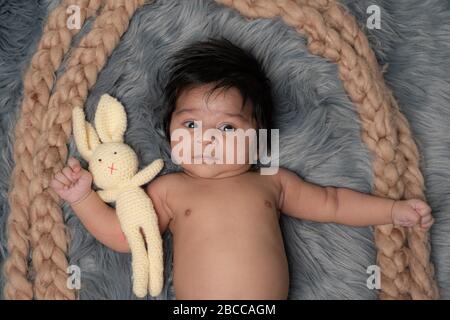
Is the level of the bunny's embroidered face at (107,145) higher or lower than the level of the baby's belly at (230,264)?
higher

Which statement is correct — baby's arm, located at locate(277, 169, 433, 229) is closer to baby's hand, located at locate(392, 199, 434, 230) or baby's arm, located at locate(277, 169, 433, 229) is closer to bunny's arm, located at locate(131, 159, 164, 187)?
baby's hand, located at locate(392, 199, 434, 230)

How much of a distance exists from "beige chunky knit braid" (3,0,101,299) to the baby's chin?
0.34 m

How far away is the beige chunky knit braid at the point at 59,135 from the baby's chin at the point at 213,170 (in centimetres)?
30

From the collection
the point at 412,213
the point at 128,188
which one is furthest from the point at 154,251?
the point at 412,213

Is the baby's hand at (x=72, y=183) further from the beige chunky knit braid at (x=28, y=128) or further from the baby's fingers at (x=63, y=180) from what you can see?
the beige chunky knit braid at (x=28, y=128)

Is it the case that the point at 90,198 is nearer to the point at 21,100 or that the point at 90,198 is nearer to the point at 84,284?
the point at 84,284

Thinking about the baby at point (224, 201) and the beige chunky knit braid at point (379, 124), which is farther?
the beige chunky knit braid at point (379, 124)

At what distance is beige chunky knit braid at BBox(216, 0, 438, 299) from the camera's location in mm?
1455

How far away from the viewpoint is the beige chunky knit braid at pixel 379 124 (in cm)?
146

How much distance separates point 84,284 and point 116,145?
1.09 ft

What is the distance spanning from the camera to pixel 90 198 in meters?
1.42

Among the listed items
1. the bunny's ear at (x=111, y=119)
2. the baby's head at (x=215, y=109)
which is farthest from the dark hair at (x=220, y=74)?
the bunny's ear at (x=111, y=119)

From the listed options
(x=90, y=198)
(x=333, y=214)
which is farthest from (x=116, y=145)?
(x=333, y=214)

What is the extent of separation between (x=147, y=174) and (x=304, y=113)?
1.33 ft
